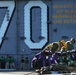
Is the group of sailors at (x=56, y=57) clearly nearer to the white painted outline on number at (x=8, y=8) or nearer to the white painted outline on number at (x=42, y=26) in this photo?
the white painted outline on number at (x=42, y=26)

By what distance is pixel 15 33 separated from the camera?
3541 centimetres

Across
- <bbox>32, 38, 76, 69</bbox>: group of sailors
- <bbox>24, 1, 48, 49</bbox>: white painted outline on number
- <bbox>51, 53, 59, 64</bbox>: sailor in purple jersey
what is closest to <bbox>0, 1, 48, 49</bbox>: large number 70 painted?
<bbox>24, 1, 48, 49</bbox>: white painted outline on number

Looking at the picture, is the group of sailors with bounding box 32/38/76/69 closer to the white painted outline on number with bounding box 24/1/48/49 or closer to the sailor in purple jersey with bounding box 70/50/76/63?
the sailor in purple jersey with bounding box 70/50/76/63

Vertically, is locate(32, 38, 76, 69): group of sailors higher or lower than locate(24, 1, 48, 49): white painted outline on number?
lower

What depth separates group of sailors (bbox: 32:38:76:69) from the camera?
61.3 ft

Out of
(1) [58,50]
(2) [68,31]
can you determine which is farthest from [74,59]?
(2) [68,31]

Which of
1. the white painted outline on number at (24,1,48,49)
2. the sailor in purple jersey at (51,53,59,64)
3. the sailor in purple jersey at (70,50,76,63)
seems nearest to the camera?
the sailor in purple jersey at (51,53,59,64)

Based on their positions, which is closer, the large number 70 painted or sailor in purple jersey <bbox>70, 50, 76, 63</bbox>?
sailor in purple jersey <bbox>70, 50, 76, 63</bbox>

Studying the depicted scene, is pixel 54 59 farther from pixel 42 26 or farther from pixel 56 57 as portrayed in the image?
pixel 42 26

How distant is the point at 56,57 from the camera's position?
18906 mm

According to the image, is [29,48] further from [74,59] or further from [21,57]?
[74,59]

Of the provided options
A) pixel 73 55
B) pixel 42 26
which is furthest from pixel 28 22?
pixel 73 55

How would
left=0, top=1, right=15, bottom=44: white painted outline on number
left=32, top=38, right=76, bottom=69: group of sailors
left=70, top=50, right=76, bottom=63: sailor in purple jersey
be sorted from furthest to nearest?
1. left=0, top=1, right=15, bottom=44: white painted outline on number
2. left=70, top=50, right=76, bottom=63: sailor in purple jersey
3. left=32, top=38, right=76, bottom=69: group of sailors

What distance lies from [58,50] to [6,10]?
1660cm
